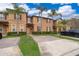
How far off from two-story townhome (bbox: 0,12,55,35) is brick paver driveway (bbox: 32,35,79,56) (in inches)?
4.1

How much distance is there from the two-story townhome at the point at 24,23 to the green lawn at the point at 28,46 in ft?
0.29

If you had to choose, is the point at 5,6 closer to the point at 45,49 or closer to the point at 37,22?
the point at 37,22

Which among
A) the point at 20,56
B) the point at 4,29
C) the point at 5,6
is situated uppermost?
the point at 5,6

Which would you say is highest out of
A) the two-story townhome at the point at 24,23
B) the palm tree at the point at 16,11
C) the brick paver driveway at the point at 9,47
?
the palm tree at the point at 16,11

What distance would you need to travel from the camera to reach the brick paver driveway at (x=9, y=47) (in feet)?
12.5

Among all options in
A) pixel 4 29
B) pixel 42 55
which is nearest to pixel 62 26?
pixel 42 55

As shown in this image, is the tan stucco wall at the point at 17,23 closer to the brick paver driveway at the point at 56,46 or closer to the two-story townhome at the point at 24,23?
the two-story townhome at the point at 24,23

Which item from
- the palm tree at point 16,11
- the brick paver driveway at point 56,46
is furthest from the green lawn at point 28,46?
the palm tree at point 16,11

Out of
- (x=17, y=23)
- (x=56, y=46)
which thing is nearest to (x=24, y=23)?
(x=17, y=23)

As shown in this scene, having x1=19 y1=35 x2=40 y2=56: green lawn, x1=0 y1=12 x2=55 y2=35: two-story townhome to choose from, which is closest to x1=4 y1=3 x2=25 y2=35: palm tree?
x1=0 y1=12 x2=55 y2=35: two-story townhome

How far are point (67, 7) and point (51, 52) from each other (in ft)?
1.68

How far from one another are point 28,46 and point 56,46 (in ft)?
0.99

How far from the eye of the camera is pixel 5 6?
3838mm

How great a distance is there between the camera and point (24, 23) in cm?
390
